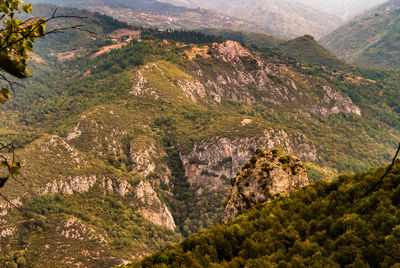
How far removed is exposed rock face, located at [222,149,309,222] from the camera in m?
43.8

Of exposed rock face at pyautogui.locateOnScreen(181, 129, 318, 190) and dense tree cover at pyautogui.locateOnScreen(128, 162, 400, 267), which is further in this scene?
exposed rock face at pyautogui.locateOnScreen(181, 129, 318, 190)

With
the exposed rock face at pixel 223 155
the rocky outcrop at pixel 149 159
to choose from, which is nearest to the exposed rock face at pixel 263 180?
the exposed rock face at pixel 223 155

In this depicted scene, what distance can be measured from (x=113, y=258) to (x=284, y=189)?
85.2 metres

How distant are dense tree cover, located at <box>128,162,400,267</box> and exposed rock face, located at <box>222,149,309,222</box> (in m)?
12.3

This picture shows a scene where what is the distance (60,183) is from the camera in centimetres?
13288

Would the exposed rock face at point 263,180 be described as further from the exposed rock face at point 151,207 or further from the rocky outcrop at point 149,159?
the rocky outcrop at point 149,159

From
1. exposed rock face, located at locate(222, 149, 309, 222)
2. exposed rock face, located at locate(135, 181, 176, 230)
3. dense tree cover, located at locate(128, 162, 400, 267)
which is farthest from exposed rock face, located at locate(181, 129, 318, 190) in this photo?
dense tree cover, located at locate(128, 162, 400, 267)

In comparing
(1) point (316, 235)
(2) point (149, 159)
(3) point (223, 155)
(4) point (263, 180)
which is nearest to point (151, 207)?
(2) point (149, 159)

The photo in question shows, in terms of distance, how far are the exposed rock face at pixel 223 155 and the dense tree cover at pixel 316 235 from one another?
137 m

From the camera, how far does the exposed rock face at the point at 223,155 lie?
551 feet

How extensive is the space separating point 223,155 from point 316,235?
155091mm

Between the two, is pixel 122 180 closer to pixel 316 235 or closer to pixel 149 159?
pixel 149 159

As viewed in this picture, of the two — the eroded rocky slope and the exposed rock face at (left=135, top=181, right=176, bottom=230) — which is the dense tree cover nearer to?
the eroded rocky slope

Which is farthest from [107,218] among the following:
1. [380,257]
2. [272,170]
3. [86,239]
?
[380,257]
